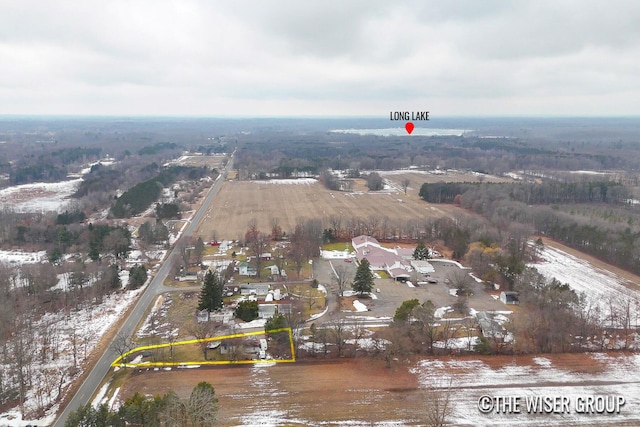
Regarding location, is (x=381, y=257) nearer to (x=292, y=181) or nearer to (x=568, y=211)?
(x=568, y=211)

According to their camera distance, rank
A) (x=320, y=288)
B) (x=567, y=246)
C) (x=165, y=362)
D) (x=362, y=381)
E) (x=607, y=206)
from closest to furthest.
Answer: (x=362, y=381) < (x=165, y=362) < (x=320, y=288) < (x=567, y=246) < (x=607, y=206)

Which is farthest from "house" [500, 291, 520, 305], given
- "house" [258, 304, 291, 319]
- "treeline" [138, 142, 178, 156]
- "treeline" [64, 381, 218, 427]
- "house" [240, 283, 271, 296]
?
"treeline" [138, 142, 178, 156]

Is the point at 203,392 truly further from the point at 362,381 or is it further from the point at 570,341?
the point at 570,341

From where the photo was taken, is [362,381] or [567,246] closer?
[362,381]

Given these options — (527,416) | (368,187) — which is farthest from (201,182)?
(527,416)

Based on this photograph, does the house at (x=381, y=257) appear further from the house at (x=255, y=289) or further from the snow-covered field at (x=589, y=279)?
the snow-covered field at (x=589, y=279)

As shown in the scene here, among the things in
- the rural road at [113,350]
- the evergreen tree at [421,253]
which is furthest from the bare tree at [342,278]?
the rural road at [113,350]

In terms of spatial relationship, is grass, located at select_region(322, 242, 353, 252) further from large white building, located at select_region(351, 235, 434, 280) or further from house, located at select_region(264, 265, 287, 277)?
house, located at select_region(264, 265, 287, 277)
